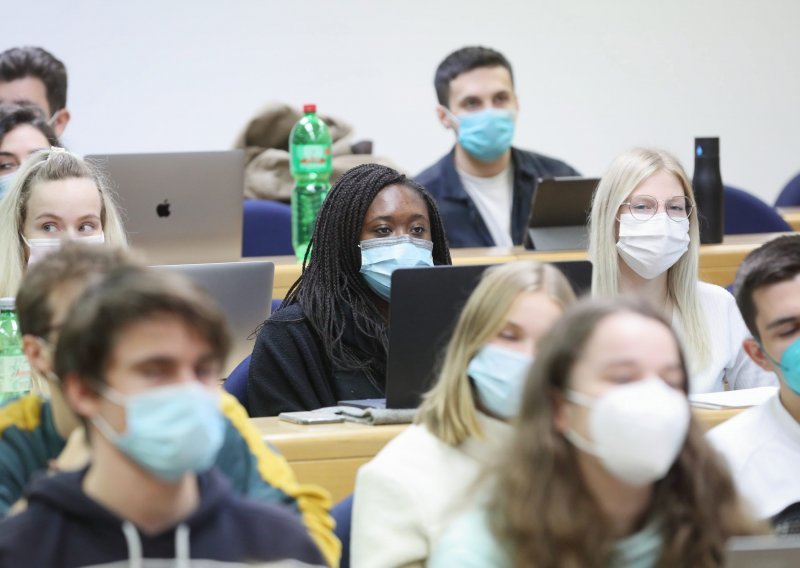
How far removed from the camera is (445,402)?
2.08 meters

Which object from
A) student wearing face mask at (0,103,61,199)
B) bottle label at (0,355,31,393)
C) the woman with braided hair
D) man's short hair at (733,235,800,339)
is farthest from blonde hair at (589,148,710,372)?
student wearing face mask at (0,103,61,199)

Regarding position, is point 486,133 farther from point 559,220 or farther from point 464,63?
point 559,220

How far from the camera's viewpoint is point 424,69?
605 centimetres

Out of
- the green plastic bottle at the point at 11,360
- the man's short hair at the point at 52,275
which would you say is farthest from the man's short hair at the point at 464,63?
the man's short hair at the point at 52,275

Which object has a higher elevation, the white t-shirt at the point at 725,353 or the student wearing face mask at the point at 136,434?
the student wearing face mask at the point at 136,434

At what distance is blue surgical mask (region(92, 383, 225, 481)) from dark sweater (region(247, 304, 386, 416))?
1.30 m

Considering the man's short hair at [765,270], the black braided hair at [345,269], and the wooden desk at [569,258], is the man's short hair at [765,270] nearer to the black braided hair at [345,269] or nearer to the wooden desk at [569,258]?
the black braided hair at [345,269]

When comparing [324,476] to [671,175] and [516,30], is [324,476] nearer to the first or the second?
[671,175]

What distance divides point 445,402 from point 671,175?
1.41m

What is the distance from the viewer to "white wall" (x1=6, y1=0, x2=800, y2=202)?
571 cm

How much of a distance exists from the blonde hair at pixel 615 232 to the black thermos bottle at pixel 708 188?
0.84m

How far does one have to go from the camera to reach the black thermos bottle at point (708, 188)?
413cm

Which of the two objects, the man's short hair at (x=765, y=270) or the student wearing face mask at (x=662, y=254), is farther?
the student wearing face mask at (x=662, y=254)

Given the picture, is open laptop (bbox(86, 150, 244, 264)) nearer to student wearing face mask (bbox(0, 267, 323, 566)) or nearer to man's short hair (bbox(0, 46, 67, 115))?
man's short hair (bbox(0, 46, 67, 115))
